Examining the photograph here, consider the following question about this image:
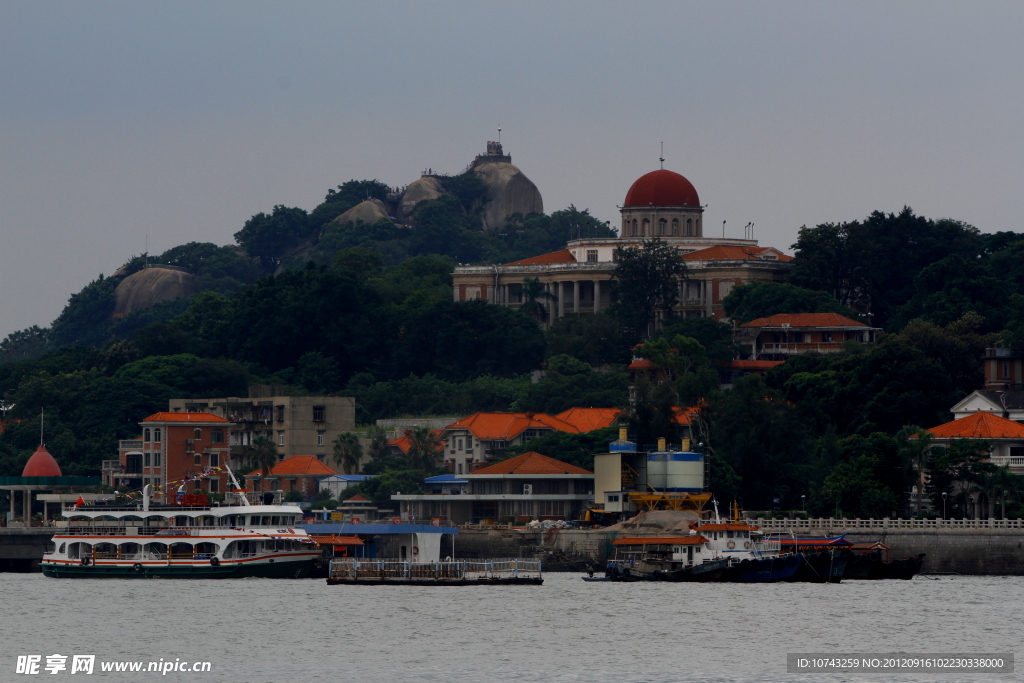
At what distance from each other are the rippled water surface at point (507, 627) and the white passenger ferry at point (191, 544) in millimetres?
3467

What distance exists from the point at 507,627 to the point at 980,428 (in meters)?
48.8

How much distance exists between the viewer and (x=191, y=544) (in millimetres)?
117125

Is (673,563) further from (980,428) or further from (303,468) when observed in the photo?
(303,468)

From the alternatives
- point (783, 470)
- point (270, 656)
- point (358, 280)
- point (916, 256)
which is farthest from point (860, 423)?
point (270, 656)

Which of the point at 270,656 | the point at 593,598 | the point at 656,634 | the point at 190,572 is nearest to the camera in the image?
the point at 270,656

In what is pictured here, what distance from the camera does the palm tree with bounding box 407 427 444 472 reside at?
148625 mm

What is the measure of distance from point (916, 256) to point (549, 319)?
2833 cm

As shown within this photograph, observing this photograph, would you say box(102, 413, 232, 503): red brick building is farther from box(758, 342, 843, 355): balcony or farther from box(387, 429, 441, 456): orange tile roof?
box(758, 342, 843, 355): balcony

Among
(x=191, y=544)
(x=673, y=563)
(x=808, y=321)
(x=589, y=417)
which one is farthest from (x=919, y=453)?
(x=808, y=321)

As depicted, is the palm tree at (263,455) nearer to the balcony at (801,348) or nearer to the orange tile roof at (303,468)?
the orange tile roof at (303,468)

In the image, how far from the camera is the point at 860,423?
140 m

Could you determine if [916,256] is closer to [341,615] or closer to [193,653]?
[341,615]

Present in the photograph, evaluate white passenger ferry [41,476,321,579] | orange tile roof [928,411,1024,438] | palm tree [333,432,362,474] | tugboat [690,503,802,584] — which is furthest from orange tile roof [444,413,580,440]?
tugboat [690,503,802,584]

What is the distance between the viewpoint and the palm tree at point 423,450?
148625 millimetres
